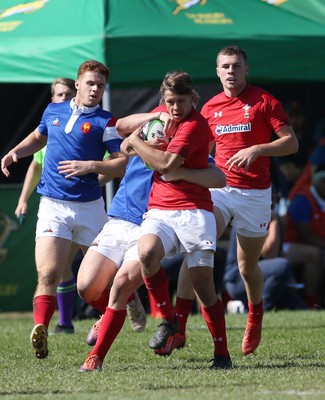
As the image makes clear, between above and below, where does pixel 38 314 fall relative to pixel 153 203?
below

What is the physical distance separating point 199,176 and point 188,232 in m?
0.36

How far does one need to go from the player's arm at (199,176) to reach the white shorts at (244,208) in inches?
36.7

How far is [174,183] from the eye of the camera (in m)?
6.97

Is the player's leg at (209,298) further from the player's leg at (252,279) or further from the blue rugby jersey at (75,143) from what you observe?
the blue rugby jersey at (75,143)

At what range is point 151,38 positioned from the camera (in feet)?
36.0

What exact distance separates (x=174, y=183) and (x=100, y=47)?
13.5ft

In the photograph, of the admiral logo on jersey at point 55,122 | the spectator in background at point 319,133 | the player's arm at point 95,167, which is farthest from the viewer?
the spectator in background at point 319,133

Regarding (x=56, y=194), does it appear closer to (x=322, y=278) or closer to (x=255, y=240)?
(x=255, y=240)

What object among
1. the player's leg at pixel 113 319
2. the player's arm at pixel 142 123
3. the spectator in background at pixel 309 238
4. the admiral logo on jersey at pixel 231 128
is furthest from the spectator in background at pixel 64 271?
the spectator in background at pixel 309 238

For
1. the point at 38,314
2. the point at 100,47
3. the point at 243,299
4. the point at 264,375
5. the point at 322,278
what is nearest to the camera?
the point at 264,375

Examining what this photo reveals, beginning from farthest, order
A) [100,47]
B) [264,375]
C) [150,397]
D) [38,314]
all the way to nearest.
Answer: [100,47], [38,314], [264,375], [150,397]

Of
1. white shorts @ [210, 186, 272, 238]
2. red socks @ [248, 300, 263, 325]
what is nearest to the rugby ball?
white shorts @ [210, 186, 272, 238]

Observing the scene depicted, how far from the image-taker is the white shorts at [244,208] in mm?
7871

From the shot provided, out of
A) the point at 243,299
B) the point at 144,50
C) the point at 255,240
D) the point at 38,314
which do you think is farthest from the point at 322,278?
the point at 38,314
